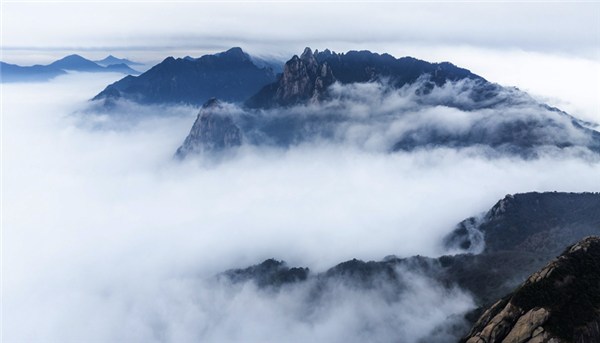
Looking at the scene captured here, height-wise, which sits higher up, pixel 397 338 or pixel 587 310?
pixel 587 310

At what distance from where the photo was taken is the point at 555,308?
Result: 9969cm

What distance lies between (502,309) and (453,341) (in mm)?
63667

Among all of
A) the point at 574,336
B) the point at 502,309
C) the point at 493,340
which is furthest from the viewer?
the point at 502,309

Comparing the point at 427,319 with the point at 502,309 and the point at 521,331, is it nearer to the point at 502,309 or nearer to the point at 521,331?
the point at 502,309

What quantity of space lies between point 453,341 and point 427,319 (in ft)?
102

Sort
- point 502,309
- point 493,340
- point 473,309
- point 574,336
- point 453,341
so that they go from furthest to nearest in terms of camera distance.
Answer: point 473,309 → point 453,341 → point 502,309 → point 493,340 → point 574,336

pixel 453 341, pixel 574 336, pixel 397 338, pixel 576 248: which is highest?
pixel 576 248

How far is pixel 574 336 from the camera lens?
94.1 metres

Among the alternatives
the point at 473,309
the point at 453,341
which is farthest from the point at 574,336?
the point at 473,309

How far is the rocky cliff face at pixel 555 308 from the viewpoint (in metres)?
96.1

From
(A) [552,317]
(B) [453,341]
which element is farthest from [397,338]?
(A) [552,317]

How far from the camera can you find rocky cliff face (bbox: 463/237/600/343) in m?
96.1

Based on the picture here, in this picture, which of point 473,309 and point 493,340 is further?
point 473,309

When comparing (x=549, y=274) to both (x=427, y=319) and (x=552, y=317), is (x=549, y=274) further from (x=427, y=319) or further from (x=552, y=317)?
(x=427, y=319)
